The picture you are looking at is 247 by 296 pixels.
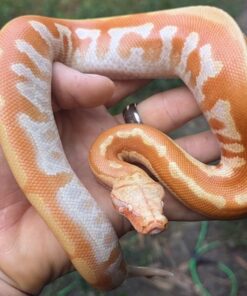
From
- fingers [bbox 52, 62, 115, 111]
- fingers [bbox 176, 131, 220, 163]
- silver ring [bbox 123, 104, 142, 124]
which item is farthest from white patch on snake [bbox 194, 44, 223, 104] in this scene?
fingers [bbox 52, 62, 115, 111]

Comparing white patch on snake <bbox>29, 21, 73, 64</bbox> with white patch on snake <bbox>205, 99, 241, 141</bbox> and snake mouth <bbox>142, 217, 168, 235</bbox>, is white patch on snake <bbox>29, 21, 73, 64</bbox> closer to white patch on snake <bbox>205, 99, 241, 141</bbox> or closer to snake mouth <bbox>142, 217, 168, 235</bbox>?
white patch on snake <bbox>205, 99, 241, 141</bbox>

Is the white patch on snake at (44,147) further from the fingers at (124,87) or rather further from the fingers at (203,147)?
the fingers at (203,147)

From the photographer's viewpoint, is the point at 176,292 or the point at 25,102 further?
the point at 176,292

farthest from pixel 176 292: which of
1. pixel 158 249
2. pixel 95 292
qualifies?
pixel 95 292

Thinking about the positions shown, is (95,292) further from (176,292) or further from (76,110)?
(76,110)

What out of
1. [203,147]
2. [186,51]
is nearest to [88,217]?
[203,147]

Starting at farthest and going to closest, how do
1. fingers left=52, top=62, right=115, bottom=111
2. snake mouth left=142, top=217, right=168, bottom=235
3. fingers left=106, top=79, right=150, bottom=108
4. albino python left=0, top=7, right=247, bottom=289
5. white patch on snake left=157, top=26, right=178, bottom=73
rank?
fingers left=106, top=79, right=150, bottom=108 → white patch on snake left=157, top=26, right=178, bottom=73 → fingers left=52, top=62, right=115, bottom=111 → albino python left=0, top=7, right=247, bottom=289 → snake mouth left=142, top=217, right=168, bottom=235
